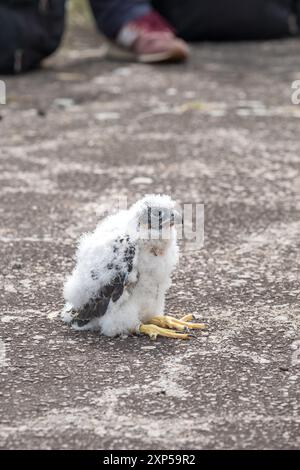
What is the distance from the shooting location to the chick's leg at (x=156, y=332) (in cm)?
377

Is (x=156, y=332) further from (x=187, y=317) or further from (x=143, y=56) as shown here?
(x=143, y=56)

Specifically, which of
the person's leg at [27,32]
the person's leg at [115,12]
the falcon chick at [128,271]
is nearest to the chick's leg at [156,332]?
the falcon chick at [128,271]

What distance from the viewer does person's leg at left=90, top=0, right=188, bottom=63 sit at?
352 inches

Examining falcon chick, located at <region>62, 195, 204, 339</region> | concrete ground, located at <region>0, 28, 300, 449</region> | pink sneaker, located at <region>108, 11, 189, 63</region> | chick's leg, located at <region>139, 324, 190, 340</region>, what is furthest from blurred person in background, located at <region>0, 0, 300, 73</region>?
chick's leg, located at <region>139, 324, 190, 340</region>

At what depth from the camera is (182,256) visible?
4.74 metres

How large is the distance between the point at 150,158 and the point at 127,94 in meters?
1.73

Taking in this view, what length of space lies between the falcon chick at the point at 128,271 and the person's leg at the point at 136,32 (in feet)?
17.5

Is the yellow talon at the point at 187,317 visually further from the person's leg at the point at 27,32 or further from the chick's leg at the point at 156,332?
the person's leg at the point at 27,32

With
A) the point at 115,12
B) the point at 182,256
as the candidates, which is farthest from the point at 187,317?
the point at 115,12

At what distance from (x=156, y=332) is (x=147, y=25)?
579 centimetres

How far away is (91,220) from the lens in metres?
5.20

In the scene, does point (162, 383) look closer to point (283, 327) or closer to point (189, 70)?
point (283, 327)

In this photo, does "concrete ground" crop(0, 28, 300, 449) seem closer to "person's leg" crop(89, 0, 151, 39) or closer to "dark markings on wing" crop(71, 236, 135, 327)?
"dark markings on wing" crop(71, 236, 135, 327)
